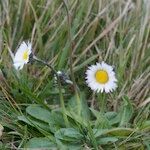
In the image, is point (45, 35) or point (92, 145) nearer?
point (92, 145)

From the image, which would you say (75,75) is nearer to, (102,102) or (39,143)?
(102,102)

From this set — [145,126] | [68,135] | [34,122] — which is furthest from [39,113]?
[145,126]

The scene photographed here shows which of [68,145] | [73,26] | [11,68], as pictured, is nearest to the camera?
[68,145]

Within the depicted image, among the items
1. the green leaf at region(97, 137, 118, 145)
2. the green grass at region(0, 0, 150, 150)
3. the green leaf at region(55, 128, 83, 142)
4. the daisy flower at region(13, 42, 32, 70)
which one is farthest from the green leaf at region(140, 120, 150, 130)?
the daisy flower at region(13, 42, 32, 70)

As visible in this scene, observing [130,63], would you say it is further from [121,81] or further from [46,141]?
[46,141]

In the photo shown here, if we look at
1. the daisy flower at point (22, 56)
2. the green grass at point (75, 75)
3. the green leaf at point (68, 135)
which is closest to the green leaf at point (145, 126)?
the green grass at point (75, 75)

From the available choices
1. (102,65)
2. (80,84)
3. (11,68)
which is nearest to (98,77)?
(102,65)

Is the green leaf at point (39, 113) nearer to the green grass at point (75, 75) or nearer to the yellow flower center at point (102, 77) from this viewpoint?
the green grass at point (75, 75)
